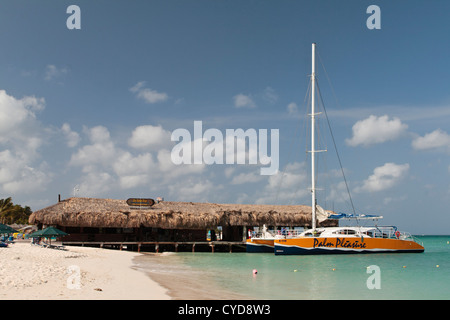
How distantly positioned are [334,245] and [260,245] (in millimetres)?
5917

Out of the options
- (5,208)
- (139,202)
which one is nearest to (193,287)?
(139,202)

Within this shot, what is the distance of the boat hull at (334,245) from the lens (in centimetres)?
2797

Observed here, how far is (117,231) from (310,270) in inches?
801

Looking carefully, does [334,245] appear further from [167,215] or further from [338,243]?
[167,215]

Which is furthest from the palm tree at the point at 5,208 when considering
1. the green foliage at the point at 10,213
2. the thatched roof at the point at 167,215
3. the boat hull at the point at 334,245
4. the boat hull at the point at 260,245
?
the boat hull at the point at 334,245

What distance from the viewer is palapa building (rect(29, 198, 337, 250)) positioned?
3294cm

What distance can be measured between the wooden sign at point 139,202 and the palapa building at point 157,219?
1.32 ft

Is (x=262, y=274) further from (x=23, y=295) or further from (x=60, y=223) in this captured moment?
(x=60, y=223)

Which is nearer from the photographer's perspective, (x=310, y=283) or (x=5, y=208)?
(x=310, y=283)

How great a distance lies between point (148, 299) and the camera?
427 inches

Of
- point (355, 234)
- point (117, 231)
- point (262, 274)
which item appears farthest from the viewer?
point (117, 231)

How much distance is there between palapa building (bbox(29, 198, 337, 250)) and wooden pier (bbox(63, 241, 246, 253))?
62 centimetres

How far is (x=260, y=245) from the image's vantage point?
31312 mm
